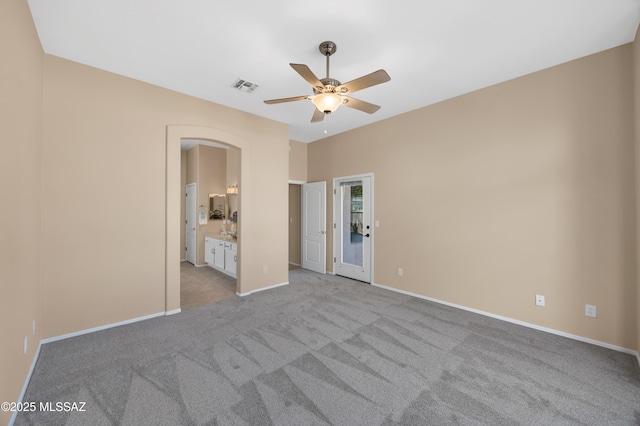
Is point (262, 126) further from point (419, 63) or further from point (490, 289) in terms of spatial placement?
point (490, 289)

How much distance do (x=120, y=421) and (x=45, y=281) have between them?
2.00 meters

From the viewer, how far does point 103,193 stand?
3.15 metres

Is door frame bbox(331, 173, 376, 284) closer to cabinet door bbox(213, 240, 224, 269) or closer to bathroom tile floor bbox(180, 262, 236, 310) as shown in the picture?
bathroom tile floor bbox(180, 262, 236, 310)

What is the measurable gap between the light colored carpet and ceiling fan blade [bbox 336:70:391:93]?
2.56 metres

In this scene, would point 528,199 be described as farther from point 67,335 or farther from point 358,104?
point 67,335

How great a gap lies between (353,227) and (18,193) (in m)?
4.62

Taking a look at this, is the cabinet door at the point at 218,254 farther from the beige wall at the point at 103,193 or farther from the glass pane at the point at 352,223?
the glass pane at the point at 352,223

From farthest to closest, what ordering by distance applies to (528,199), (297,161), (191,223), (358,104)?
(191,223) → (297,161) → (528,199) → (358,104)

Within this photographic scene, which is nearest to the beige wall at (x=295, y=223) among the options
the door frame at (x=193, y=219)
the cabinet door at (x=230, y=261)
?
the cabinet door at (x=230, y=261)

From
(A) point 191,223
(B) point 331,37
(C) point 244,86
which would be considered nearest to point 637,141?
(B) point 331,37

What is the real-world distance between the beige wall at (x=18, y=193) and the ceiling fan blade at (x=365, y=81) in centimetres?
239

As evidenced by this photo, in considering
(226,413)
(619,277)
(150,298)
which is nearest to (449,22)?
(619,277)

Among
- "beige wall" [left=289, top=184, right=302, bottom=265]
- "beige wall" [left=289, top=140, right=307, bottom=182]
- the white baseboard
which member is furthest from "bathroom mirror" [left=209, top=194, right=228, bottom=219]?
the white baseboard

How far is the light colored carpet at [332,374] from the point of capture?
1.87 m
